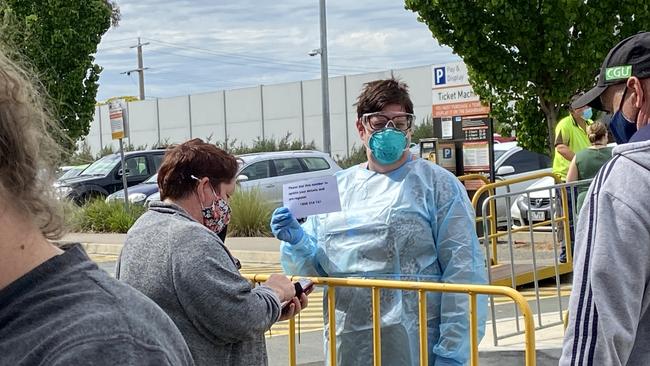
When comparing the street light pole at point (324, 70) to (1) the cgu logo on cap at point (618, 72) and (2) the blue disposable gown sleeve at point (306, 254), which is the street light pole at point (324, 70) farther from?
(1) the cgu logo on cap at point (618, 72)

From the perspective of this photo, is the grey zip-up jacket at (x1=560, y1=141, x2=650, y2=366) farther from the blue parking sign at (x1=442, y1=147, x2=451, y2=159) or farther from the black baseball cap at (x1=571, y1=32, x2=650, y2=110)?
the blue parking sign at (x1=442, y1=147, x2=451, y2=159)

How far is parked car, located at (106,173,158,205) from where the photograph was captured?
19.5 m

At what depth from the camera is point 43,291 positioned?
1.35 m

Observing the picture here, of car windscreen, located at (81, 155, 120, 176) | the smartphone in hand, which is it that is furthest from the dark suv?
the smartphone in hand

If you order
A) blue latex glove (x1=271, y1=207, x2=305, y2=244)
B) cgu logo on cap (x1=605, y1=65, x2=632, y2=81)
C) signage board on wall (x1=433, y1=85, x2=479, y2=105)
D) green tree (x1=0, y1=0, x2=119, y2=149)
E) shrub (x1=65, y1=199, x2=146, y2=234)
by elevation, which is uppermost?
green tree (x1=0, y1=0, x2=119, y2=149)

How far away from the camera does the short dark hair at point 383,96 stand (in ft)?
13.3

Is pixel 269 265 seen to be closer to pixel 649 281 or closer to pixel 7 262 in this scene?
pixel 649 281

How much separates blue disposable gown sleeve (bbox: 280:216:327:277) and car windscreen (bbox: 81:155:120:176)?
1837 cm

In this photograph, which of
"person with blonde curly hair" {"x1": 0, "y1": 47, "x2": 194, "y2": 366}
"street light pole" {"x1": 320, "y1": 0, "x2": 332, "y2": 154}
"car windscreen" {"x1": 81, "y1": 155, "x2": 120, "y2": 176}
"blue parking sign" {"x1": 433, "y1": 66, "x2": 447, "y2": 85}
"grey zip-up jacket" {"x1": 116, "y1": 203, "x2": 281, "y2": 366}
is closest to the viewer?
"person with blonde curly hair" {"x1": 0, "y1": 47, "x2": 194, "y2": 366}

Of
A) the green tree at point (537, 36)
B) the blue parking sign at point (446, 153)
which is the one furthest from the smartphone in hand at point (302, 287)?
the blue parking sign at point (446, 153)

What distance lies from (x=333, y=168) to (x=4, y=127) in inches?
730

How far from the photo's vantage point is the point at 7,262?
1333 mm

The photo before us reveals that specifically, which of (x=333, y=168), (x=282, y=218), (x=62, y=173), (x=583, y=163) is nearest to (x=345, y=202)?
(x=282, y=218)

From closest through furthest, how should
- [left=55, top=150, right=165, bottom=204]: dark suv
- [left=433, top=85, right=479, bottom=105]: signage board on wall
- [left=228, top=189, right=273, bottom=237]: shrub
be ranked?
[left=433, top=85, right=479, bottom=105]: signage board on wall → [left=228, top=189, right=273, bottom=237]: shrub → [left=55, top=150, right=165, bottom=204]: dark suv
